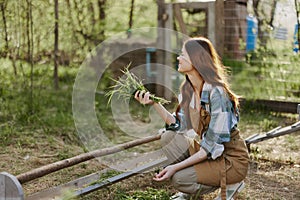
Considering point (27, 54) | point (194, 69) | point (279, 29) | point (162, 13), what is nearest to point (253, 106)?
point (279, 29)

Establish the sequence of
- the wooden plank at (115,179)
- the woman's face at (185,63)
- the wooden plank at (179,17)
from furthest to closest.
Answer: the wooden plank at (179,17), the wooden plank at (115,179), the woman's face at (185,63)

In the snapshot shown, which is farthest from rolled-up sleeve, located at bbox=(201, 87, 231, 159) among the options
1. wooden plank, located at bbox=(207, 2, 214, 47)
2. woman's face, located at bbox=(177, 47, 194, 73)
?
wooden plank, located at bbox=(207, 2, 214, 47)

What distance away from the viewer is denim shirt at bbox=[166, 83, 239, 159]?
293cm

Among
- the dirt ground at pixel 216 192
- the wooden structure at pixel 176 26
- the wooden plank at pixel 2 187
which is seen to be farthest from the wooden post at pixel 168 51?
the wooden plank at pixel 2 187

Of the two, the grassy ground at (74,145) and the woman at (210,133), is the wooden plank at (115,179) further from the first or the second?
the woman at (210,133)

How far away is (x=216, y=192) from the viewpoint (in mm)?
3775

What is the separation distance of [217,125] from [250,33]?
5.54m

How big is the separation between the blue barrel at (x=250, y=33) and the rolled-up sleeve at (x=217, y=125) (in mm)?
4385

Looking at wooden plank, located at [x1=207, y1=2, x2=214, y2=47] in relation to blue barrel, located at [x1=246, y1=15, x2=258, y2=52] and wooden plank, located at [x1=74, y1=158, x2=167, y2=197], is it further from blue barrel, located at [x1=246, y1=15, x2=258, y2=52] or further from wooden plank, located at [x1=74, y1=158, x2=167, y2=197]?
wooden plank, located at [x1=74, y1=158, x2=167, y2=197]

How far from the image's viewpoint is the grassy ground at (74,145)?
3914 millimetres

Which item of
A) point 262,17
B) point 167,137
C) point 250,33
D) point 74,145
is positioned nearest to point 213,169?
point 167,137

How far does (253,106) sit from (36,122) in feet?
9.78

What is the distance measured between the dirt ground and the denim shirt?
2.74 feet

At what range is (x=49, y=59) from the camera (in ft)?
26.2
